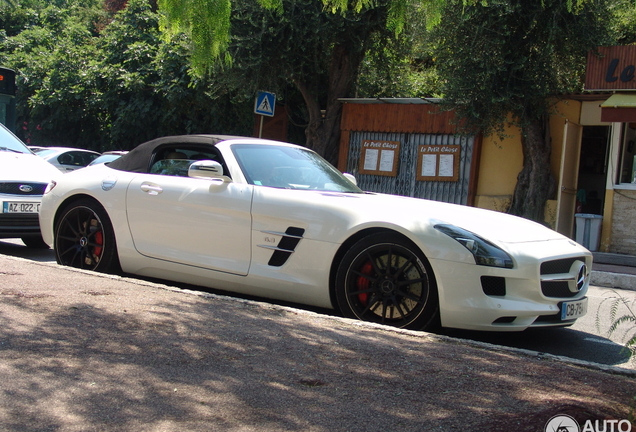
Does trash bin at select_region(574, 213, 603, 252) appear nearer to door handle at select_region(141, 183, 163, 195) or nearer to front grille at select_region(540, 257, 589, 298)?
front grille at select_region(540, 257, 589, 298)

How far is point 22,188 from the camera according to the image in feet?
26.5

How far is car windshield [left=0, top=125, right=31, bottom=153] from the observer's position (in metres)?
9.01

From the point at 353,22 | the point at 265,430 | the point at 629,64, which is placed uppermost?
the point at 353,22

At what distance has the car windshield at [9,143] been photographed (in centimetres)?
901

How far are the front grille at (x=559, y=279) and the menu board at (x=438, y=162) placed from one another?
10102mm

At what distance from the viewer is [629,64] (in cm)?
1246

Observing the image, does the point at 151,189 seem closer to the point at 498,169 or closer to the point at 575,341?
the point at 575,341

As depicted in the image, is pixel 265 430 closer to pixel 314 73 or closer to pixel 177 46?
pixel 314 73

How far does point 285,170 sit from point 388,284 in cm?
161

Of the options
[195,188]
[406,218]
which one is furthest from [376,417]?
[195,188]

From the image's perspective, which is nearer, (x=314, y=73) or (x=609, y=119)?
(x=609, y=119)

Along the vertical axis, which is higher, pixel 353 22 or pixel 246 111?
pixel 353 22

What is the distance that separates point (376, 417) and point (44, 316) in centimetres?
240

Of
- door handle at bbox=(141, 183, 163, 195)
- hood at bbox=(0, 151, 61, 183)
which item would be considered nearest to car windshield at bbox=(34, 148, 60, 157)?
hood at bbox=(0, 151, 61, 183)
